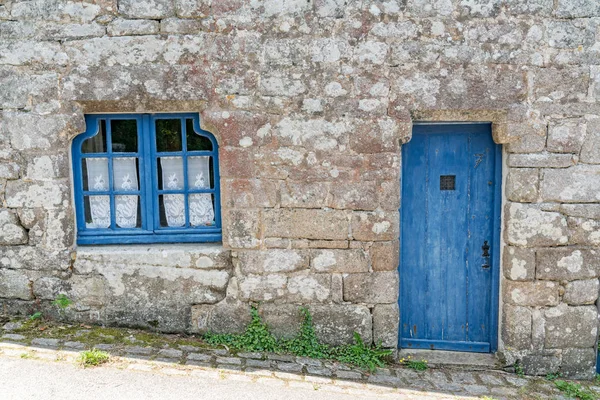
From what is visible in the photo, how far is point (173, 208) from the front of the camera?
4199 millimetres

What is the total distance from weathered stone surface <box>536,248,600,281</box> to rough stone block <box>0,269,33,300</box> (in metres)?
4.38

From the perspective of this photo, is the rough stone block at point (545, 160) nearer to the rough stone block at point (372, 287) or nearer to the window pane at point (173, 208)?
the rough stone block at point (372, 287)

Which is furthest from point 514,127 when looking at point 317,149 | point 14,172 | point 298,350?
point 14,172

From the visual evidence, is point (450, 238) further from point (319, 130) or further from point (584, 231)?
point (319, 130)

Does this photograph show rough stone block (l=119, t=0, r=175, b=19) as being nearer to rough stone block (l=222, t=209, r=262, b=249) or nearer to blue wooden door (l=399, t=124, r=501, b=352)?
rough stone block (l=222, t=209, r=262, b=249)

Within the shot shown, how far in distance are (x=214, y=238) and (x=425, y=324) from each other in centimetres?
207

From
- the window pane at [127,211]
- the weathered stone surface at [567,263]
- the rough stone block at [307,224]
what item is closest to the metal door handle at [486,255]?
the weathered stone surface at [567,263]

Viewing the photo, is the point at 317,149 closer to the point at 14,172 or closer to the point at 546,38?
the point at 546,38

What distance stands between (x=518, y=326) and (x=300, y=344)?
1853mm

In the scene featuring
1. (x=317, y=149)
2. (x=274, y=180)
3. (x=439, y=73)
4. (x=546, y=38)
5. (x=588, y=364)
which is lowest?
(x=588, y=364)

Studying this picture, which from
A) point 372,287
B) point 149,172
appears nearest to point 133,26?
point 149,172

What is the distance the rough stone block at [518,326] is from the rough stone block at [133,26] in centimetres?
377

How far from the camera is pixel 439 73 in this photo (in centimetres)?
379

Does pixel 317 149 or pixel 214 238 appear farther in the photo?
pixel 214 238
